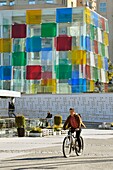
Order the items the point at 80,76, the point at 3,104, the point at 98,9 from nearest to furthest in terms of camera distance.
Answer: the point at 3,104 → the point at 80,76 → the point at 98,9

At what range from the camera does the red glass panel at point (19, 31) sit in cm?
6022

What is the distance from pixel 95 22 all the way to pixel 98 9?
1540 inches

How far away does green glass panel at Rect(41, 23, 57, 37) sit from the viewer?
59.5 metres

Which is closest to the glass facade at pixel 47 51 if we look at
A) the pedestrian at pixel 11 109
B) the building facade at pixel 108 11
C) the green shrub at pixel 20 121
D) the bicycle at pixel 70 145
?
the pedestrian at pixel 11 109

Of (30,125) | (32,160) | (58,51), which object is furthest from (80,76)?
(32,160)

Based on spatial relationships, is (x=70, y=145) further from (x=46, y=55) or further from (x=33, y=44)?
(x=33, y=44)

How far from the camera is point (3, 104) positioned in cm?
5250

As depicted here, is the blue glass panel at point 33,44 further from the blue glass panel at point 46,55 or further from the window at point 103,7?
the window at point 103,7

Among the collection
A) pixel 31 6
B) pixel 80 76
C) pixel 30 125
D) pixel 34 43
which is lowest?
pixel 30 125

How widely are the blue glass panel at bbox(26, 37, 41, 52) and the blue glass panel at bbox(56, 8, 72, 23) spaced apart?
3399mm

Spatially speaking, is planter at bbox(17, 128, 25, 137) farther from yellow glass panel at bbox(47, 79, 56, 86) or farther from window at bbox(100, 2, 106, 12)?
window at bbox(100, 2, 106, 12)

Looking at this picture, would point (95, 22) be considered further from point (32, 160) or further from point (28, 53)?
point (32, 160)

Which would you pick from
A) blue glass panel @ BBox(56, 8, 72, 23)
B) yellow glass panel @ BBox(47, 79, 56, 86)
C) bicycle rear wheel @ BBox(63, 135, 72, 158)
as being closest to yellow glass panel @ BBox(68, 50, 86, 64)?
yellow glass panel @ BBox(47, 79, 56, 86)

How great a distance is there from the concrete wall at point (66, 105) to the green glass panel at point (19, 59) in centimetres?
822
